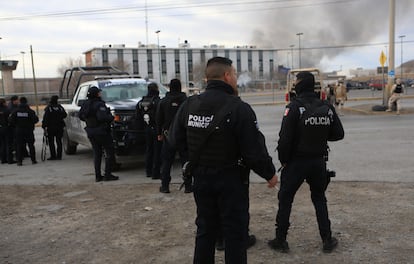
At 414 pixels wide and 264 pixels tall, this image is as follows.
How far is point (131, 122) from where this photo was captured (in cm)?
833

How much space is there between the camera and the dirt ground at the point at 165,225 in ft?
13.8

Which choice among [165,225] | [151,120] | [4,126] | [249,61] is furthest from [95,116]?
[249,61]

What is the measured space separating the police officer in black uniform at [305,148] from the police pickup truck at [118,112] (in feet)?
14.0

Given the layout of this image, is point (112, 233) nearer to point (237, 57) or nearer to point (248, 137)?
point (248, 137)

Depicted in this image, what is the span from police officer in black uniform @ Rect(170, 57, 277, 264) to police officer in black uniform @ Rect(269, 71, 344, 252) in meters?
0.85

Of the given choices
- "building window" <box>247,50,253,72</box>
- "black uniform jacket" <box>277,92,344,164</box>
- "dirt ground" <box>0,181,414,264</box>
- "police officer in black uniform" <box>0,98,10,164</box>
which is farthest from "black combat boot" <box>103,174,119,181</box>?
"building window" <box>247,50,253,72</box>

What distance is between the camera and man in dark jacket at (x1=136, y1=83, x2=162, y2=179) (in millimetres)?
7477

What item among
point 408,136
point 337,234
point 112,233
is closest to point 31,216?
point 112,233

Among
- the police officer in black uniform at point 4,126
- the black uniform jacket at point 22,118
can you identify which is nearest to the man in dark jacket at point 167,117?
the black uniform jacket at point 22,118

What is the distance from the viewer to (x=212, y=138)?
10.3 ft

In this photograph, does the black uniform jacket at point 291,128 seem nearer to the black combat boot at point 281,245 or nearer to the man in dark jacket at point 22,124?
the black combat boot at point 281,245

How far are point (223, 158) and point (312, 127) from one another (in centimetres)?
126

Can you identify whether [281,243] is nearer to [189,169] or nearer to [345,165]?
[189,169]

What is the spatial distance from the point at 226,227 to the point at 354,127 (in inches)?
489
